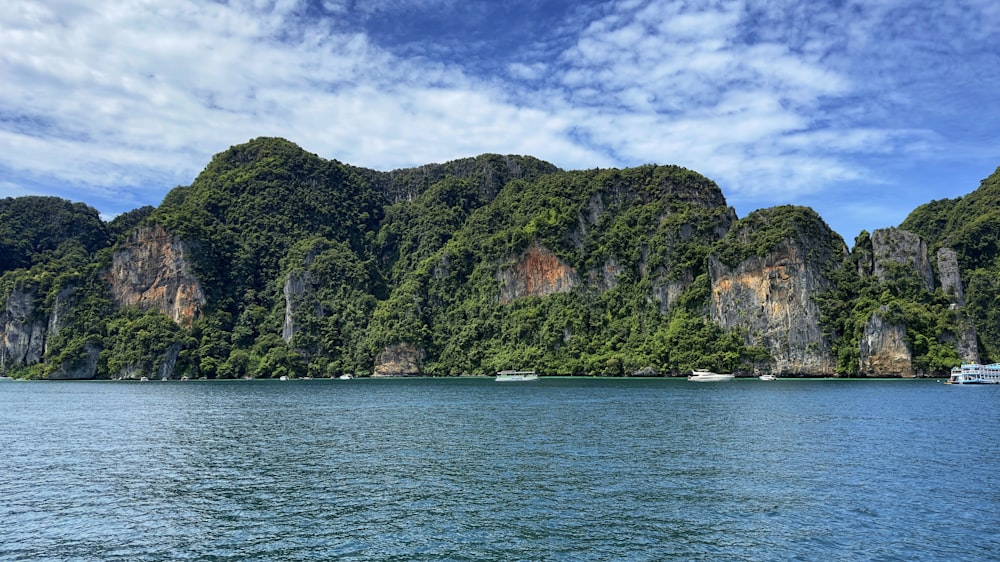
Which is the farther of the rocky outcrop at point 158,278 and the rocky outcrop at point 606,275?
the rocky outcrop at point 158,278

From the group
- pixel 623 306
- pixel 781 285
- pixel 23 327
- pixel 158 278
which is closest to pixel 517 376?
pixel 623 306

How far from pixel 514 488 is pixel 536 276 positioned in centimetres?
16148

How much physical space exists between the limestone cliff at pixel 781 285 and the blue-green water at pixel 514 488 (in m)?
77.8

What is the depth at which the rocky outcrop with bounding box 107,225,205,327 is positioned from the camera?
196m

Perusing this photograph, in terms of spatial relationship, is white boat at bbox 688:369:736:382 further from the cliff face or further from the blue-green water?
the blue-green water

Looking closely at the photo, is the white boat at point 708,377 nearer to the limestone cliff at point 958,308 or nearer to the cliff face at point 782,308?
the cliff face at point 782,308

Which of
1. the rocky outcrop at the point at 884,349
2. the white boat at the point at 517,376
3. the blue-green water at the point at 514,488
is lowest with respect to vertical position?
the blue-green water at the point at 514,488

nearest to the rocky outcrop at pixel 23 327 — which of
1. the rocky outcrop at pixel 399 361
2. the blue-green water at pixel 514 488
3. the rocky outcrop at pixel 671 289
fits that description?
the rocky outcrop at pixel 399 361

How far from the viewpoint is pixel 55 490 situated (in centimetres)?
3219

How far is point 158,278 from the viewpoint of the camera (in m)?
198

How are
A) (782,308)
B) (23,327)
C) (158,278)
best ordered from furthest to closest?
(158,278), (23,327), (782,308)

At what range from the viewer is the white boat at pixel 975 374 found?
356 feet

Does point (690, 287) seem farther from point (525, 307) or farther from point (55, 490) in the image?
point (55, 490)

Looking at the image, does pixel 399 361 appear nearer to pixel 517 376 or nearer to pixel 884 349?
pixel 517 376
